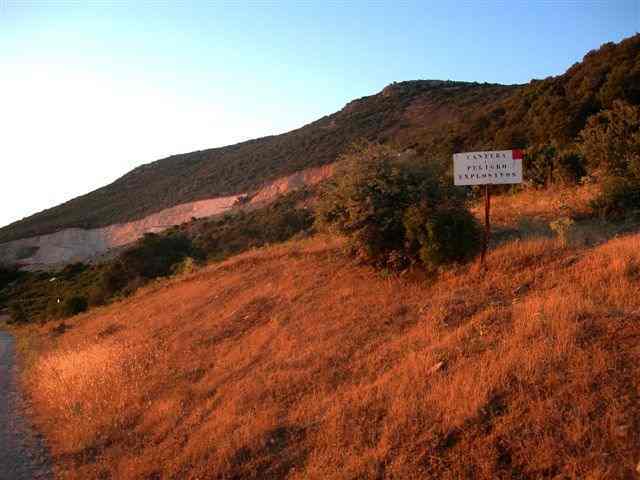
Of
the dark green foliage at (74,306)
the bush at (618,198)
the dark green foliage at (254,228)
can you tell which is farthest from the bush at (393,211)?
the dark green foliage at (74,306)

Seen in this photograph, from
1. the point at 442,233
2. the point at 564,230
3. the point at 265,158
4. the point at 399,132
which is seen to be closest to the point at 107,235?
the point at 265,158

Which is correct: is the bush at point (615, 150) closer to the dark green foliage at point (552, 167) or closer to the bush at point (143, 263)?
the dark green foliage at point (552, 167)

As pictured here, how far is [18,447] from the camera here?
27.0 feet

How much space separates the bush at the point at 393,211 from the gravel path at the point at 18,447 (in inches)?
258

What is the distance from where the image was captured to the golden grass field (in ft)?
16.3

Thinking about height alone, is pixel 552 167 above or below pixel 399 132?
below

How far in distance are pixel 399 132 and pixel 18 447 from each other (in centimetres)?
5167

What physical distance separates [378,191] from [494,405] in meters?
6.42

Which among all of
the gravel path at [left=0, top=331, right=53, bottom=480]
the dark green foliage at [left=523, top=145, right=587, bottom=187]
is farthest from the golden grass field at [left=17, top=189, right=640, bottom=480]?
the dark green foliage at [left=523, top=145, right=587, bottom=187]

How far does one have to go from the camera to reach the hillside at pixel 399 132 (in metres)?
28.2

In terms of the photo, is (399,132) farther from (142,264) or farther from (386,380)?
(386,380)

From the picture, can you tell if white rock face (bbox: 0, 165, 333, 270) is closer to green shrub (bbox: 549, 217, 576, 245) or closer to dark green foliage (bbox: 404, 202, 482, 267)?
A: dark green foliage (bbox: 404, 202, 482, 267)

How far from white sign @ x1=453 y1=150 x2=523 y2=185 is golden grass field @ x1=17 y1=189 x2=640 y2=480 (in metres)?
1.32

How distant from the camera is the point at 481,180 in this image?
30.4 ft
